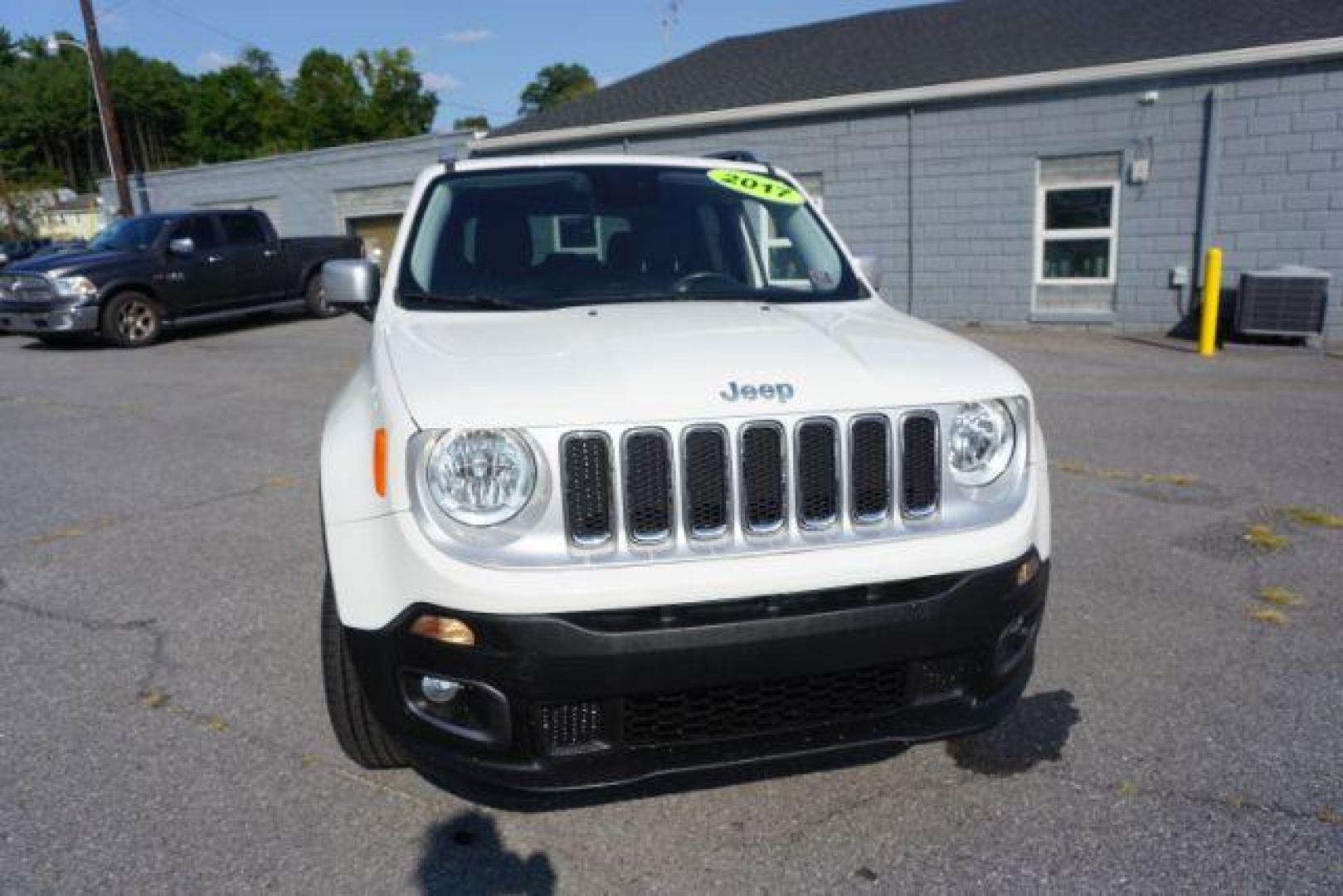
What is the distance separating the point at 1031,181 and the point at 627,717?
13470mm

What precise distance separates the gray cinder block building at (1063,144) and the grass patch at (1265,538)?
→ 29.6 feet

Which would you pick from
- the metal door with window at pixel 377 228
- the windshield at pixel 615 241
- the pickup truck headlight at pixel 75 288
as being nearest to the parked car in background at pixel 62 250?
the pickup truck headlight at pixel 75 288

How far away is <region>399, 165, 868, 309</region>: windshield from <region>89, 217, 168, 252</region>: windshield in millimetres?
12035

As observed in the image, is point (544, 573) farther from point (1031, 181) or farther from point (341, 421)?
point (1031, 181)

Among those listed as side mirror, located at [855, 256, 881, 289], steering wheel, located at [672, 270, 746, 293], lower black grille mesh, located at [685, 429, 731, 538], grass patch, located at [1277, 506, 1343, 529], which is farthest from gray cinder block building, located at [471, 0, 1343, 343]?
lower black grille mesh, located at [685, 429, 731, 538]

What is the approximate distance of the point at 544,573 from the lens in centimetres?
221

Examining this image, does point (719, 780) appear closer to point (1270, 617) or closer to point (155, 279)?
point (1270, 617)

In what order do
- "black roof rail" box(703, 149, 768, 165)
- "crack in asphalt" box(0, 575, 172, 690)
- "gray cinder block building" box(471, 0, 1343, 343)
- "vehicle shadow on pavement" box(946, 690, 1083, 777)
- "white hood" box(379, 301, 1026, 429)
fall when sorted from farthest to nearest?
"gray cinder block building" box(471, 0, 1343, 343)
"black roof rail" box(703, 149, 768, 165)
"crack in asphalt" box(0, 575, 172, 690)
"vehicle shadow on pavement" box(946, 690, 1083, 777)
"white hood" box(379, 301, 1026, 429)

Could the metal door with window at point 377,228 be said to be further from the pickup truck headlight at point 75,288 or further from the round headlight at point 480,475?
the round headlight at point 480,475

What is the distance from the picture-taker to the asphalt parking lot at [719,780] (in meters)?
2.50

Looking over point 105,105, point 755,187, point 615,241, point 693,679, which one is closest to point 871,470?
point 693,679

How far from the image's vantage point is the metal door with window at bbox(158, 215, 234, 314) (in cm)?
1402

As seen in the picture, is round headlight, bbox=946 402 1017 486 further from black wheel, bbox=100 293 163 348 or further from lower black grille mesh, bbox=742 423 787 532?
black wheel, bbox=100 293 163 348

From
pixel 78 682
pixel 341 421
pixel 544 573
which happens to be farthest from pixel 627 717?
pixel 78 682
